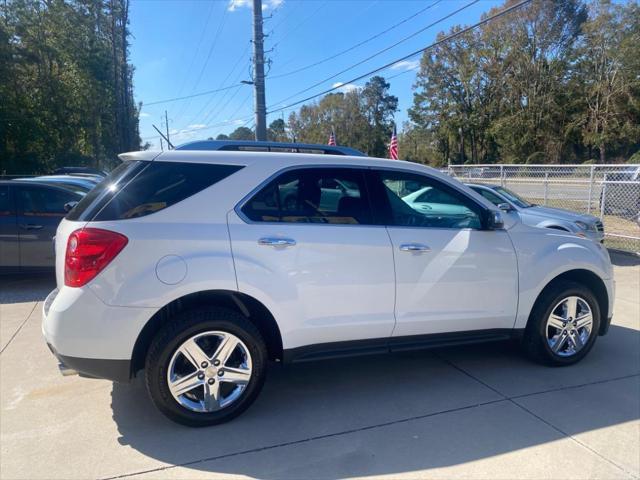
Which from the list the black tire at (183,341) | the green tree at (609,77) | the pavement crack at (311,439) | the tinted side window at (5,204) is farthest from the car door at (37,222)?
the green tree at (609,77)

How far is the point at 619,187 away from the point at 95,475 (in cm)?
1420

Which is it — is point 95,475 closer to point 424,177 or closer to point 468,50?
point 424,177

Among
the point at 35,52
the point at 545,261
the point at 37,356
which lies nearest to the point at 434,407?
the point at 545,261

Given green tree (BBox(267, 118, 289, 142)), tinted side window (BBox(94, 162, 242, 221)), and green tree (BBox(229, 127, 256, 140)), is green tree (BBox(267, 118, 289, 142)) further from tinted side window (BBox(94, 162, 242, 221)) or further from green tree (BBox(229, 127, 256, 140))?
tinted side window (BBox(94, 162, 242, 221))

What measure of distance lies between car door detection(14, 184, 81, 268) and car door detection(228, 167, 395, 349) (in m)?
4.68

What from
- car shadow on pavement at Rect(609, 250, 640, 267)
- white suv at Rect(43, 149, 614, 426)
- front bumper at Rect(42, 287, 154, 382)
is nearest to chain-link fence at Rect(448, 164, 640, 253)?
car shadow on pavement at Rect(609, 250, 640, 267)

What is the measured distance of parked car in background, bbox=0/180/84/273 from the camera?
628cm

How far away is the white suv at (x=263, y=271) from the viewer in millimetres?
2732

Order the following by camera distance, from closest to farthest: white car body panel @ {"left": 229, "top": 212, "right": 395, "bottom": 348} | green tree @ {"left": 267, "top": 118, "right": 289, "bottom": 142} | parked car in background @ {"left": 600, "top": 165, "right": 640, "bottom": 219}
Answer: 1. white car body panel @ {"left": 229, "top": 212, "right": 395, "bottom": 348}
2. parked car in background @ {"left": 600, "top": 165, "right": 640, "bottom": 219}
3. green tree @ {"left": 267, "top": 118, "right": 289, "bottom": 142}

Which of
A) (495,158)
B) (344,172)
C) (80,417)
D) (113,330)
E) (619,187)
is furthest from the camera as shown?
(495,158)

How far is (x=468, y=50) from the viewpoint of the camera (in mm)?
51031

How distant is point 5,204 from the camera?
20.8 ft

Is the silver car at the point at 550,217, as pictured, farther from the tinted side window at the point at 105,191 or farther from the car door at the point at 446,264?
the tinted side window at the point at 105,191

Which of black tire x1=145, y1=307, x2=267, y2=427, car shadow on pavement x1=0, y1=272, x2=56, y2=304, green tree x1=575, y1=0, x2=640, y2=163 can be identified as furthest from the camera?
green tree x1=575, y1=0, x2=640, y2=163
